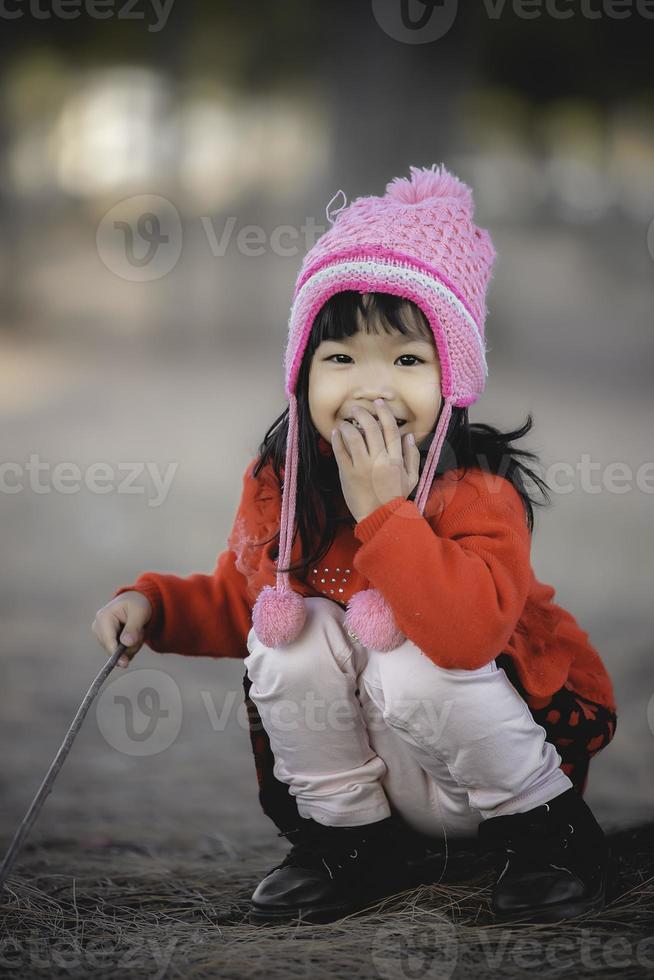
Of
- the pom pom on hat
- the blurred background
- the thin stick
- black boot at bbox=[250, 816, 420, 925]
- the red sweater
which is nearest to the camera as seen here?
the thin stick

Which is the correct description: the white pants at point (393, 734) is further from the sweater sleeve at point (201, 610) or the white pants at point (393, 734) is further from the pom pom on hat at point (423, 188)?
the pom pom on hat at point (423, 188)

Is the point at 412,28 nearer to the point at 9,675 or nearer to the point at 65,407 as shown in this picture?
the point at 65,407

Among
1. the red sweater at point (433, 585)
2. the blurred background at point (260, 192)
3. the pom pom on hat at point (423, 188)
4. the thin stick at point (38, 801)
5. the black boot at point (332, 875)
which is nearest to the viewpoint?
the thin stick at point (38, 801)

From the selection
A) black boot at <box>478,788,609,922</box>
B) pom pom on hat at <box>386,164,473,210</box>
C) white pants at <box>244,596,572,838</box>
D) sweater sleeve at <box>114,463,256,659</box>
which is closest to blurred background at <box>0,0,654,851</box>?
sweater sleeve at <box>114,463,256,659</box>

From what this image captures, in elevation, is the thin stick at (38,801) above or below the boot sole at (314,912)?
above

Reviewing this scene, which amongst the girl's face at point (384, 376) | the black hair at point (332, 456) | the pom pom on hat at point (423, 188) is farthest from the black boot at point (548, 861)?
the pom pom on hat at point (423, 188)

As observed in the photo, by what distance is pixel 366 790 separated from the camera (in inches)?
54.0

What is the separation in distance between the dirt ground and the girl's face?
0.59 metres

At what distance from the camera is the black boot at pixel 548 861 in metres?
1.27

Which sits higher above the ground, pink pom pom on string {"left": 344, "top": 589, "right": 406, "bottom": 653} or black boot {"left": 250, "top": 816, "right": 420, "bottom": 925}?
pink pom pom on string {"left": 344, "top": 589, "right": 406, "bottom": 653}

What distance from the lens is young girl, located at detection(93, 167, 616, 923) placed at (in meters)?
1.26

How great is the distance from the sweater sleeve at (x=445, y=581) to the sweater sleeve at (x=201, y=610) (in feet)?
1.11

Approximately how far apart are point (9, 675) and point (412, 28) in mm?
5028

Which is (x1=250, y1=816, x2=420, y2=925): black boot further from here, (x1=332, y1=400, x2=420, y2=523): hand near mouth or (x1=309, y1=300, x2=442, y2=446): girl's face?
(x1=309, y1=300, x2=442, y2=446): girl's face
